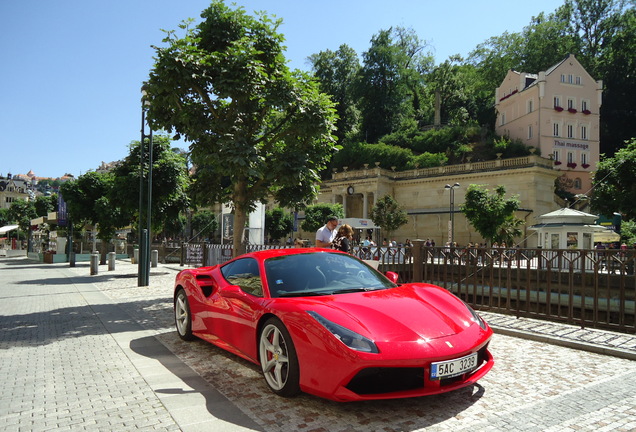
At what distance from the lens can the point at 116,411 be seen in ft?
13.0

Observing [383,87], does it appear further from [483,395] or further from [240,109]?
[483,395]

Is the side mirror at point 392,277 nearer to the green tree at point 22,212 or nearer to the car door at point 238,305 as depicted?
the car door at point 238,305

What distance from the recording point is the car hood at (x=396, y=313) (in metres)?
3.78

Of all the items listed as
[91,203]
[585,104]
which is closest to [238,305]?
[91,203]

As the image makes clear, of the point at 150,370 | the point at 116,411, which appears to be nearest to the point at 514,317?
the point at 150,370

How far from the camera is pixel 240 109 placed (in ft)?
34.8

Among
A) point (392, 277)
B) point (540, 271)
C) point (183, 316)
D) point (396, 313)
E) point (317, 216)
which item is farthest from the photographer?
point (317, 216)

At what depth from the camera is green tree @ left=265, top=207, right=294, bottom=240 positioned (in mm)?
55125

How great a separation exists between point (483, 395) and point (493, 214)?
107 feet

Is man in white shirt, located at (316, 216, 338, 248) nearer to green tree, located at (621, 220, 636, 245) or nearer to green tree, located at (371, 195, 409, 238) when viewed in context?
green tree, located at (621, 220, 636, 245)

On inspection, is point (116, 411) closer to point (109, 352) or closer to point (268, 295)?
point (268, 295)

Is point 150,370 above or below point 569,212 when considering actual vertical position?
below

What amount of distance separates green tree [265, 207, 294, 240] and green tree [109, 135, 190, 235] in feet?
105

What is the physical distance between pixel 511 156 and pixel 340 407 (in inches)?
2056
